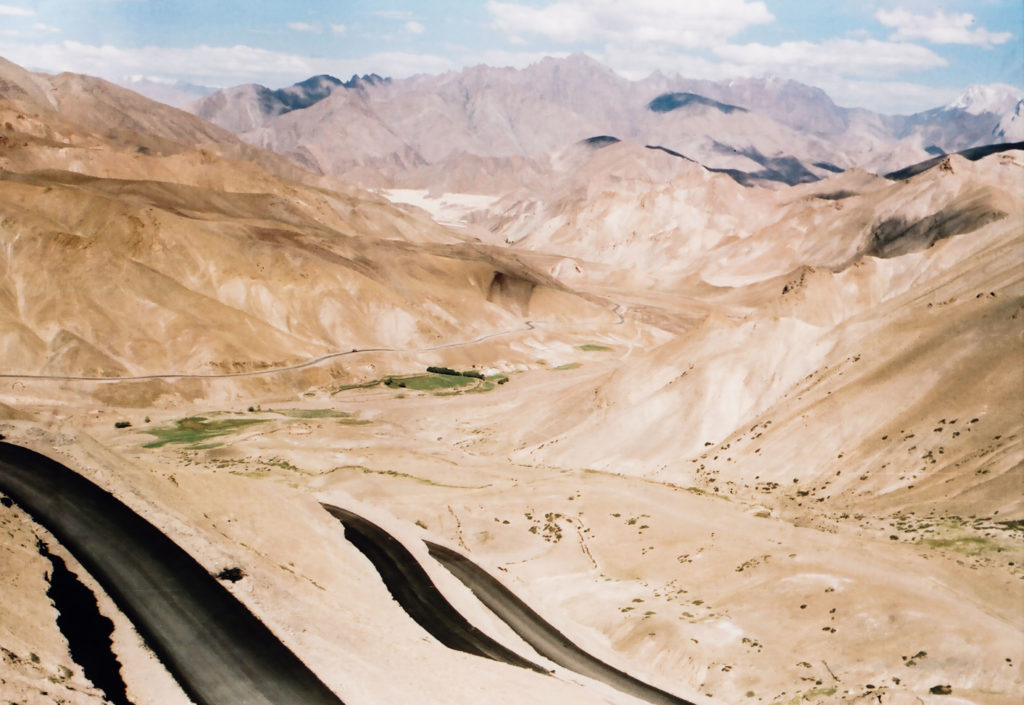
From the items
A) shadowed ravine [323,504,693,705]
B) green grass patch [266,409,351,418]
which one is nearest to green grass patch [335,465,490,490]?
shadowed ravine [323,504,693,705]

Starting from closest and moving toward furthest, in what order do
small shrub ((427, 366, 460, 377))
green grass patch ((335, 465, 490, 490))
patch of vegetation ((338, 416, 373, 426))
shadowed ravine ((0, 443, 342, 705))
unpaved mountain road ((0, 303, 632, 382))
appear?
shadowed ravine ((0, 443, 342, 705))
green grass patch ((335, 465, 490, 490))
patch of vegetation ((338, 416, 373, 426))
unpaved mountain road ((0, 303, 632, 382))
small shrub ((427, 366, 460, 377))

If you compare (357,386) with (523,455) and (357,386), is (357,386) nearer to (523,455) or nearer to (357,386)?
(357,386)

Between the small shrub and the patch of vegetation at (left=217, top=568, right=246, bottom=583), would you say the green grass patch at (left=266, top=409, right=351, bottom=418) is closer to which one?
the small shrub

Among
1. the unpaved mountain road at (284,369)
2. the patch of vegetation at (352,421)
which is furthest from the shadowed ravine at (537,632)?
the unpaved mountain road at (284,369)

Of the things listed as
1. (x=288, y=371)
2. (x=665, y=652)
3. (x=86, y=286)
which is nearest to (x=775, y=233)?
(x=288, y=371)

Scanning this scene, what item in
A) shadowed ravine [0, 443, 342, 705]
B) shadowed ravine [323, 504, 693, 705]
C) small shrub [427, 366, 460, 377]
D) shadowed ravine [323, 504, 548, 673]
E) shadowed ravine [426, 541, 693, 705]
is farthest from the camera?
small shrub [427, 366, 460, 377]

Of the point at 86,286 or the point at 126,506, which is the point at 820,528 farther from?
the point at 86,286
